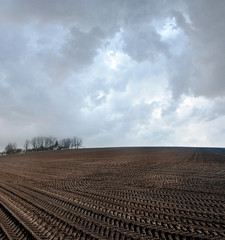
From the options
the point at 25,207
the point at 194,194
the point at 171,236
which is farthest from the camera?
the point at 194,194

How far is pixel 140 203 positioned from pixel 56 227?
3525 millimetres

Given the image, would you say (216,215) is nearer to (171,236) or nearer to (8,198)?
(171,236)

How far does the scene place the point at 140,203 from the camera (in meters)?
6.76

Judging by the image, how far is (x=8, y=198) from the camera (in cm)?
829

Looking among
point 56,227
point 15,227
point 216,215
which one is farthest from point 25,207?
point 216,215

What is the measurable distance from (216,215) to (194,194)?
2.36 metres

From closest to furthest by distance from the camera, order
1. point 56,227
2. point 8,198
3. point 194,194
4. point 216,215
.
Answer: point 56,227 → point 216,215 → point 194,194 → point 8,198

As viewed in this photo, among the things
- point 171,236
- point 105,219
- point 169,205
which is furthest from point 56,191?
point 171,236

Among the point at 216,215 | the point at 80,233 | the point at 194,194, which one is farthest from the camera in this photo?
the point at 194,194

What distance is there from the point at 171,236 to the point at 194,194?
426 cm

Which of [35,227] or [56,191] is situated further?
[56,191]

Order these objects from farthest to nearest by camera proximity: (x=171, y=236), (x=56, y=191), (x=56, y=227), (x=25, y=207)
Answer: (x=56, y=191) < (x=25, y=207) < (x=56, y=227) < (x=171, y=236)

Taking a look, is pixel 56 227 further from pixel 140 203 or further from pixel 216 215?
pixel 216 215

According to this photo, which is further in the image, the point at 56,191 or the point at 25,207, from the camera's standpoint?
the point at 56,191
